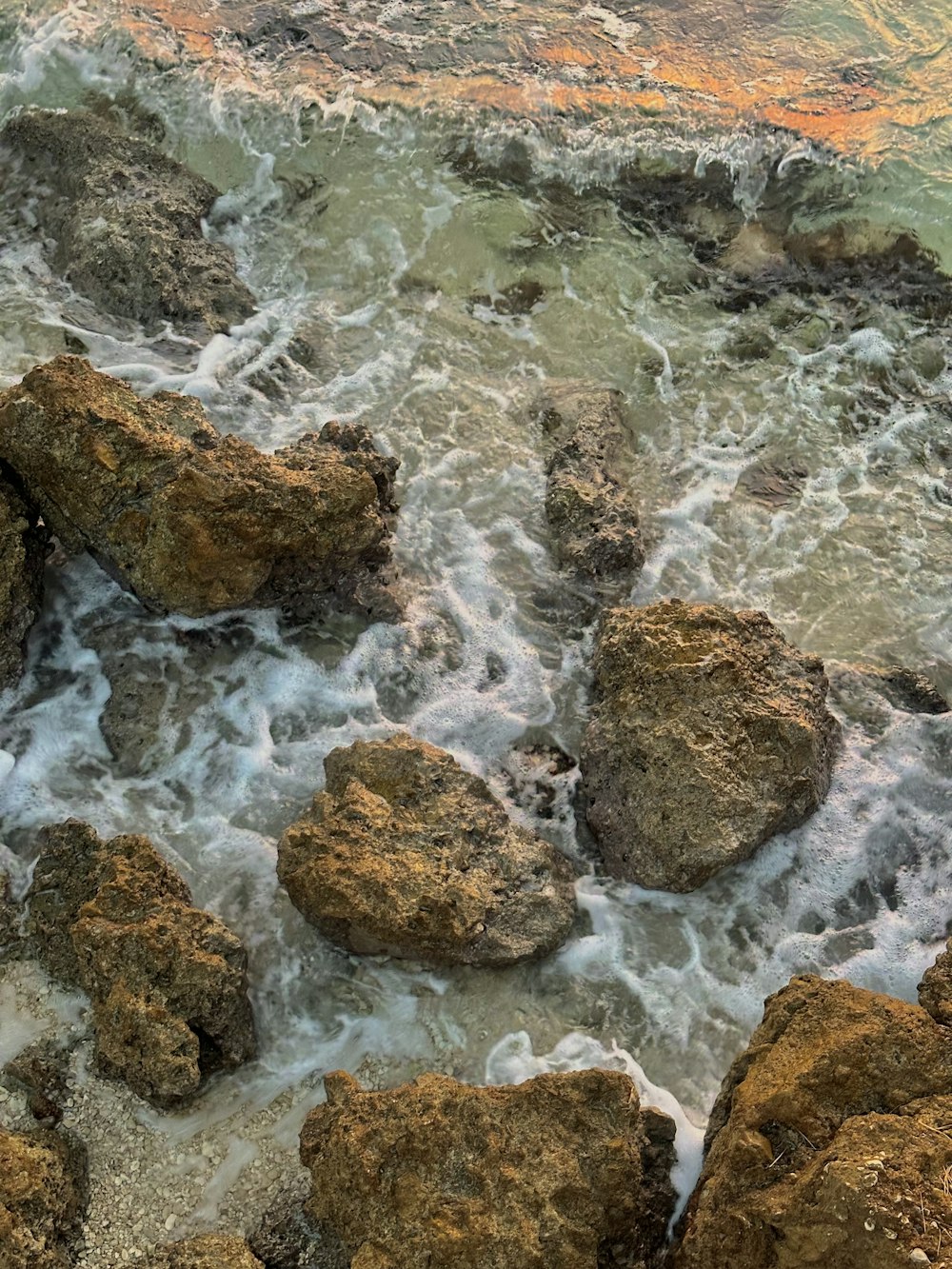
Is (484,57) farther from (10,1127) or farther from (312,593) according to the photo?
(10,1127)

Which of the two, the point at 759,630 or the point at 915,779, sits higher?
the point at 759,630

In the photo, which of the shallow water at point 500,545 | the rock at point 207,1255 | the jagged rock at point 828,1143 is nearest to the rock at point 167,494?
the shallow water at point 500,545

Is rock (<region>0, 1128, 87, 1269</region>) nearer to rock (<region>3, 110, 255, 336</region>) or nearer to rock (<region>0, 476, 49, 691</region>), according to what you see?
rock (<region>0, 476, 49, 691</region>)

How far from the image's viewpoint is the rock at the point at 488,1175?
118 inches

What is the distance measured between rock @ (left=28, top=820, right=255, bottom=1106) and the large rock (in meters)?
1.75

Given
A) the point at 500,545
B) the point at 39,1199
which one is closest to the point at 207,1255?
the point at 39,1199

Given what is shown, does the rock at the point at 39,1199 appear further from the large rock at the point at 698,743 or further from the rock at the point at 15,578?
the large rock at the point at 698,743

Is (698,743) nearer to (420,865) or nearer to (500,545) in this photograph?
(420,865)

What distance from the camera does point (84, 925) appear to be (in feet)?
12.1

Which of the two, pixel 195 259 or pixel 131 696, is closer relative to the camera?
pixel 131 696

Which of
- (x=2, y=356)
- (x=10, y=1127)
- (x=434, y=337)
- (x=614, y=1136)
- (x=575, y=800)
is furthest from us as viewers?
(x=434, y=337)

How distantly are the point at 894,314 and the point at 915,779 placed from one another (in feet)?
11.6

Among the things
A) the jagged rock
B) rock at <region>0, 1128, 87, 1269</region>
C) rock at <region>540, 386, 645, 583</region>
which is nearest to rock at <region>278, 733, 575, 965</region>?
the jagged rock

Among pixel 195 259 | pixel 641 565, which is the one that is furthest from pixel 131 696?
pixel 195 259
